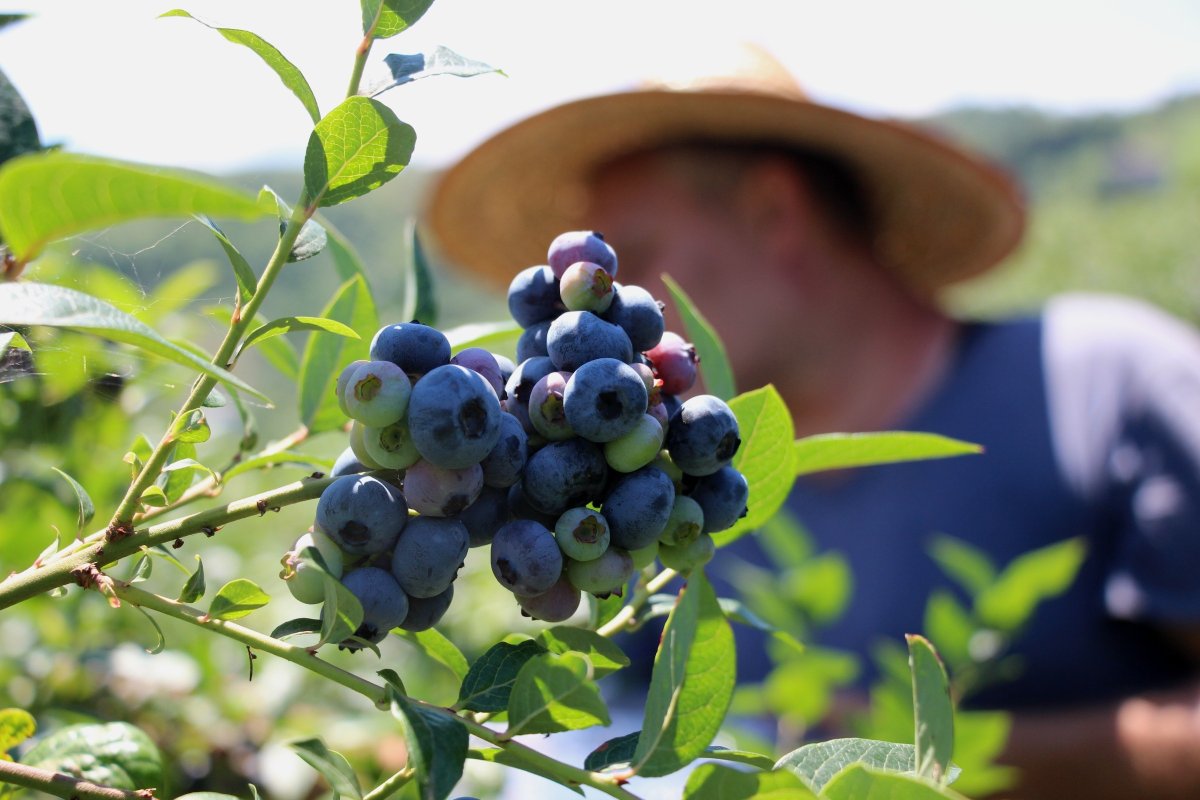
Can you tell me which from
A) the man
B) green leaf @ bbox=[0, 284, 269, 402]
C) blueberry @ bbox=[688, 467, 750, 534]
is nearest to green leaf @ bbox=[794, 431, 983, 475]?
blueberry @ bbox=[688, 467, 750, 534]

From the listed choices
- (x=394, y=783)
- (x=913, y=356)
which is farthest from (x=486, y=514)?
(x=913, y=356)

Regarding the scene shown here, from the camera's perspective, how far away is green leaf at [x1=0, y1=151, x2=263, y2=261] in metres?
0.33

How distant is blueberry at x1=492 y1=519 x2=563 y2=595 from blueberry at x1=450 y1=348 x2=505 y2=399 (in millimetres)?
81

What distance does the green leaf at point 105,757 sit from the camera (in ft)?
2.05

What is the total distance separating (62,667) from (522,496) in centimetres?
96

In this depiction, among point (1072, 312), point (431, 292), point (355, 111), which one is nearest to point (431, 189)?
point (1072, 312)

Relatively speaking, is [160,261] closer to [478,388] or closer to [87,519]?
[87,519]

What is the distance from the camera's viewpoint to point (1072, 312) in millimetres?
3754

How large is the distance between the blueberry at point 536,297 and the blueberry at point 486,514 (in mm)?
114

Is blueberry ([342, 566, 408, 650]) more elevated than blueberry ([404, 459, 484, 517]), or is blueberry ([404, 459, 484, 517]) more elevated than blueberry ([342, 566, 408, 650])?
blueberry ([404, 459, 484, 517])

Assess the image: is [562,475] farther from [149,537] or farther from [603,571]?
[149,537]

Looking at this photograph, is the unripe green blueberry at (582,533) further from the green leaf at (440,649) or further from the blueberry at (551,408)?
the green leaf at (440,649)

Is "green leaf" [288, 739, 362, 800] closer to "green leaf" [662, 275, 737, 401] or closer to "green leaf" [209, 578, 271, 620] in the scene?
"green leaf" [209, 578, 271, 620]

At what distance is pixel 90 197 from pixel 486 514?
0.28 m
